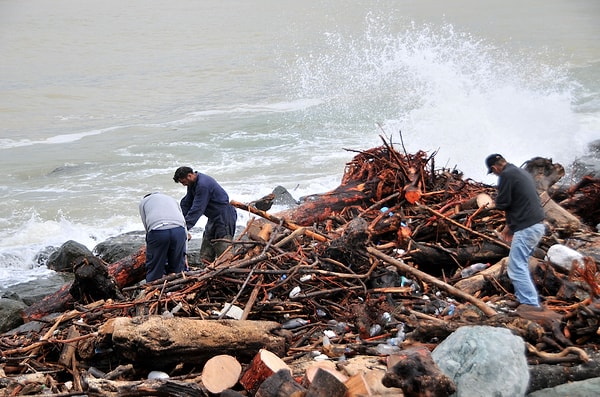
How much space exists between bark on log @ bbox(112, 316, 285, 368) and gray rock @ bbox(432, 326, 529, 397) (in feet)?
4.63

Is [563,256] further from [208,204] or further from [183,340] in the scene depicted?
[208,204]

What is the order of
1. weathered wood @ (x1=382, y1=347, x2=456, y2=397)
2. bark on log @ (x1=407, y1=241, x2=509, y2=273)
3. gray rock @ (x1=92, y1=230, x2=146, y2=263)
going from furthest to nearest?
gray rock @ (x1=92, y1=230, x2=146, y2=263) → bark on log @ (x1=407, y1=241, x2=509, y2=273) → weathered wood @ (x1=382, y1=347, x2=456, y2=397)

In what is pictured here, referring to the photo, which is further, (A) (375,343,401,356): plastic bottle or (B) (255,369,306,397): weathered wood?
(A) (375,343,401,356): plastic bottle

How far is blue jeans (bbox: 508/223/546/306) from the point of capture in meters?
5.52

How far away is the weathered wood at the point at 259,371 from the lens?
4.36m

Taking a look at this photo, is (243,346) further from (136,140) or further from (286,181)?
(136,140)

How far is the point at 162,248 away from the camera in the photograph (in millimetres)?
7180

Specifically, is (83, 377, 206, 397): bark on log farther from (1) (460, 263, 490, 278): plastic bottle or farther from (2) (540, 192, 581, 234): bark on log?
(2) (540, 192, 581, 234): bark on log

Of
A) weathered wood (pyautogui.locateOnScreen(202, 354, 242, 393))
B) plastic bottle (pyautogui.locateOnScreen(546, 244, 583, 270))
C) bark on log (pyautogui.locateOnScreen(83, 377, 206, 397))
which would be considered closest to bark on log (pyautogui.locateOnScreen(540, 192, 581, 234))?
plastic bottle (pyautogui.locateOnScreen(546, 244, 583, 270))

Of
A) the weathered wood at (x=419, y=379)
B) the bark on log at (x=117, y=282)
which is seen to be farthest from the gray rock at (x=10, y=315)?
the weathered wood at (x=419, y=379)

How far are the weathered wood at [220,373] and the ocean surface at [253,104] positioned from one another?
5.33 m

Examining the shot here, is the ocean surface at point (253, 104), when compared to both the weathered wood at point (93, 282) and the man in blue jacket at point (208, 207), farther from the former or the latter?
the weathered wood at point (93, 282)

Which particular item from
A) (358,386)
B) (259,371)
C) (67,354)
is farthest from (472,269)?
(67,354)

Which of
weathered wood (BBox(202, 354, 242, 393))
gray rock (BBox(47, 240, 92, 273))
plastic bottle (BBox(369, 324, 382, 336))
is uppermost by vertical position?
weathered wood (BBox(202, 354, 242, 393))
